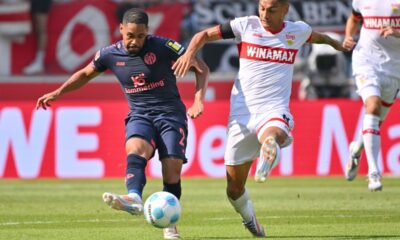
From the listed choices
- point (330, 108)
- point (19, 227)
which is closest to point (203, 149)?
point (330, 108)

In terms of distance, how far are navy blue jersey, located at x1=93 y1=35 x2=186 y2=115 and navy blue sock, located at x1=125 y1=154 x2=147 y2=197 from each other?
Answer: 0.60 m

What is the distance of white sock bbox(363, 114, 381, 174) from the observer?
12.4 m

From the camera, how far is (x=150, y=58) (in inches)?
407

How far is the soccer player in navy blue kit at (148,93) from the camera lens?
10.0 metres

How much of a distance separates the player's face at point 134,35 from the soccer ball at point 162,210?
5.35 feet

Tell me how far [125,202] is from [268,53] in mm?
2141

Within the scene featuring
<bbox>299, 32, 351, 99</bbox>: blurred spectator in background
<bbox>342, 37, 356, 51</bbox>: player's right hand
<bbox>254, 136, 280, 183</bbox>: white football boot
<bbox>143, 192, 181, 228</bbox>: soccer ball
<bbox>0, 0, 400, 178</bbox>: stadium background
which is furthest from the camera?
<bbox>299, 32, 351, 99</bbox>: blurred spectator in background

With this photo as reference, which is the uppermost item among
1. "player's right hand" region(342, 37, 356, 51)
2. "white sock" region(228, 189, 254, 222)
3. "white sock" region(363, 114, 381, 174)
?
"player's right hand" region(342, 37, 356, 51)

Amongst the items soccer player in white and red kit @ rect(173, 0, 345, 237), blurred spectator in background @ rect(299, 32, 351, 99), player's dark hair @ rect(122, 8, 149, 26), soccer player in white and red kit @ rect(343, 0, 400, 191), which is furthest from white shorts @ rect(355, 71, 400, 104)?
blurred spectator in background @ rect(299, 32, 351, 99)

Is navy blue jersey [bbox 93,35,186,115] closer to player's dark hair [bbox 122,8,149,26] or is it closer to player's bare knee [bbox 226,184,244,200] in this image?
player's dark hair [bbox 122,8,149,26]

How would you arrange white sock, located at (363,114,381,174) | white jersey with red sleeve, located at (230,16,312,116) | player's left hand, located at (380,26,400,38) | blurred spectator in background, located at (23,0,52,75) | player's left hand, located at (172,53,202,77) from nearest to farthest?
player's left hand, located at (172,53,202,77), white jersey with red sleeve, located at (230,16,312,116), player's left hand, located at (380,26,400,38), white sock, located at (363,114,381,174), blurred spectator in background, located at (23,0,52,75)

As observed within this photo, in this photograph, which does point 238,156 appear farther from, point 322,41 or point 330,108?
point 330,108

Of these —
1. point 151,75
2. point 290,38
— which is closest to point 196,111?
point 151,75

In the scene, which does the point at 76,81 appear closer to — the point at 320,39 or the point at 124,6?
the point at 320,39
